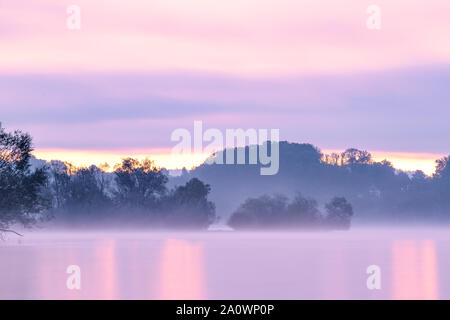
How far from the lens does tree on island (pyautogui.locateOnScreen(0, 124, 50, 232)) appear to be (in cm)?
7462

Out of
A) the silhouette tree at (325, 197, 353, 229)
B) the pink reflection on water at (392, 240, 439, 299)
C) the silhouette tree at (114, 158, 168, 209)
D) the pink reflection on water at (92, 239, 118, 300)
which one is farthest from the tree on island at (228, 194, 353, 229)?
the pink reflection on water at (392, 240, 439, 299)

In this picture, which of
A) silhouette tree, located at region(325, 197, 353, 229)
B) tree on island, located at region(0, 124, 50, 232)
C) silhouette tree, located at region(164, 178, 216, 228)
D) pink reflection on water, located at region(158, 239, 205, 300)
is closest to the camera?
pink reflection on water, located at region(158, 239, 205, 300)

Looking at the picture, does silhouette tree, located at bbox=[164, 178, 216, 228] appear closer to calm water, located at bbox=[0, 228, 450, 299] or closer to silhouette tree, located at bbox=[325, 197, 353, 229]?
silhouette tree, located at bbox=[325, 197, 353, 229]

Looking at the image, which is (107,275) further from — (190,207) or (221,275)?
(190,207)

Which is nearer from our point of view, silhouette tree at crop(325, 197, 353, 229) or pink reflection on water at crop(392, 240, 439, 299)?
pink reflection on water at crop(392, 240, 439, 299)

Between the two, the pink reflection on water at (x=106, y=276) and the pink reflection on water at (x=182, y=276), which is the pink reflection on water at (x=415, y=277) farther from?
the pink reflection on water at (x=106, y=276)

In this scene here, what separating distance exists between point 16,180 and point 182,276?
34218 millimetres

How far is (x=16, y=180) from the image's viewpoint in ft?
247

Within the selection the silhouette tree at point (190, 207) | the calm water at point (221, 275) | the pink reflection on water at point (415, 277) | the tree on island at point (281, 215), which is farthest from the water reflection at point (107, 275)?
the tree on island at point (281, 215)

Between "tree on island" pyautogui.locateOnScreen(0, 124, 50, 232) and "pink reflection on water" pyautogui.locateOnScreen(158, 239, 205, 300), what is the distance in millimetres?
15665

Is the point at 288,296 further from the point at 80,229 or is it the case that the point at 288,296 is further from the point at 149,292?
the point at 80,229

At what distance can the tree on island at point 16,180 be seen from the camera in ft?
245

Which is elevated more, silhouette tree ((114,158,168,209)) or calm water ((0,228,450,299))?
silhouette tree ((114,158,168,209))

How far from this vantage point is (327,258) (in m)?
63.2
